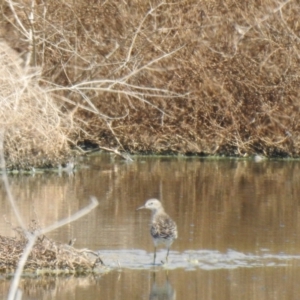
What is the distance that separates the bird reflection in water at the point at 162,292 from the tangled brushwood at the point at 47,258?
2.14ft

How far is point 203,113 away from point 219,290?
34.5 feet

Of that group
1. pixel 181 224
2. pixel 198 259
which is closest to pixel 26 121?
pixel 181 224

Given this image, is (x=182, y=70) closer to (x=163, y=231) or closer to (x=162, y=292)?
(x=163, y=231)

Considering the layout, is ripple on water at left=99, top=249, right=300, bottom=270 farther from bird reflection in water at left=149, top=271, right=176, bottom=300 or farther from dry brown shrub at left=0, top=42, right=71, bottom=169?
dry brown shrub at left=0, top=42, right=71, bottom=169

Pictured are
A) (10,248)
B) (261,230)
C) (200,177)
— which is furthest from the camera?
(200,177)

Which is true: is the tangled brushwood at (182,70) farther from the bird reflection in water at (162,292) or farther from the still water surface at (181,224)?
the bird reflection in water at (162,292)

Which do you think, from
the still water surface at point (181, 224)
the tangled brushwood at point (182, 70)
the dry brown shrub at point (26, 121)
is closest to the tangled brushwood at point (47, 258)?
the still water surface at point (181, 224)

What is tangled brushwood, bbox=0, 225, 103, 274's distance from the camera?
7.84 metres

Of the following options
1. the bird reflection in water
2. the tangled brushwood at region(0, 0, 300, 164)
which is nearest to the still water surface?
the bird reflection in water

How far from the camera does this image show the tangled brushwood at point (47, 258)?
7.84 meters

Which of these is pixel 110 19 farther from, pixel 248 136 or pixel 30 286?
pixel 30 286

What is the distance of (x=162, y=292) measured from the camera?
7.27 meters

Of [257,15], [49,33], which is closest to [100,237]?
[49,33]

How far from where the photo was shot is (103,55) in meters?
18.0
